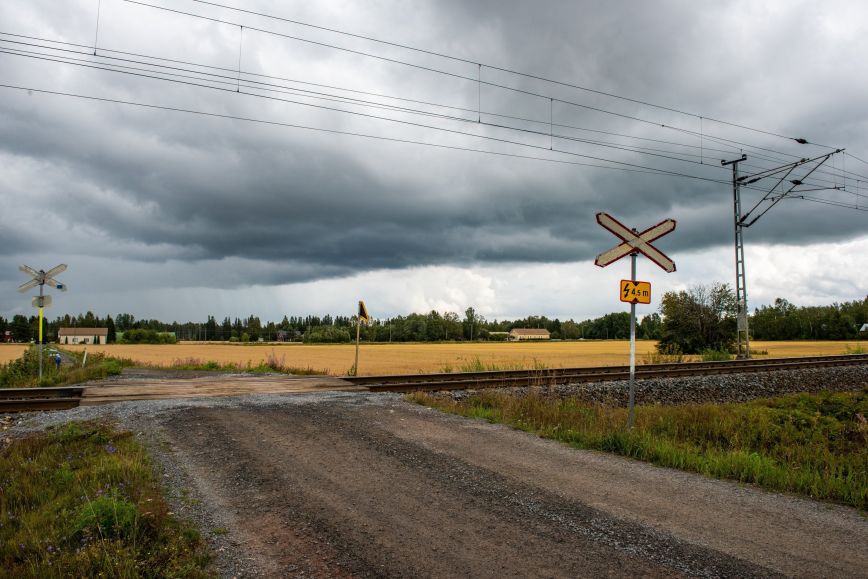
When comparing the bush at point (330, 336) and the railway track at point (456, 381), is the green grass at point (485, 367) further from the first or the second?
the bush at point (330, 336)

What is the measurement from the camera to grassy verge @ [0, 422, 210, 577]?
4489 millimetres

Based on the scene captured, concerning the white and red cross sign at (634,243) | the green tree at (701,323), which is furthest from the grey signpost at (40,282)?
the green tree at (701,323)

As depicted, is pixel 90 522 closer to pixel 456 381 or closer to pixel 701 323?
pixel 456 381

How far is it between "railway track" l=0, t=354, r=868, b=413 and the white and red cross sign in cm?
751

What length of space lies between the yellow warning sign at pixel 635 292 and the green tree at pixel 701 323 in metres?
40.9

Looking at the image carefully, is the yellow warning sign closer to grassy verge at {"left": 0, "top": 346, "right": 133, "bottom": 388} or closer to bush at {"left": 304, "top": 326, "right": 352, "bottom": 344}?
grassy verge at {"left": 0, "top": 346, "right": 133, "bottom": 388}

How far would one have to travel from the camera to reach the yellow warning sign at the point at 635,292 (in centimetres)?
942

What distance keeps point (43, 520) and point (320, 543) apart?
9.72ft

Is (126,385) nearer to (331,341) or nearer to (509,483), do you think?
(509,483)

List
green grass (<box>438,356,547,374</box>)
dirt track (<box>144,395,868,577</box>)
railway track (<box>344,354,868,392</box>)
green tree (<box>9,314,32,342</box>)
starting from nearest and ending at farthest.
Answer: dirt track (<box>144,395,868,577</box>) → railway track (<box>344,354,868,392</box>) → green grass (<box>438,356,547,374</box>) → green tree (<box>9,314,32,342</box>)

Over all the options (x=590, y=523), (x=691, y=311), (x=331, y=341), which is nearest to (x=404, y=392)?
(x=590, y=523)

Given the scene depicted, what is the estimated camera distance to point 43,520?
551cm

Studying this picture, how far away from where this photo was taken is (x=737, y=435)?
1273 centimetres

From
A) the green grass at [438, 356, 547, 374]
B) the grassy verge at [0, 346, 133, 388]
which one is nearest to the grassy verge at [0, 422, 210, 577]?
the grassy verge at [0, 346, 133, 388]
